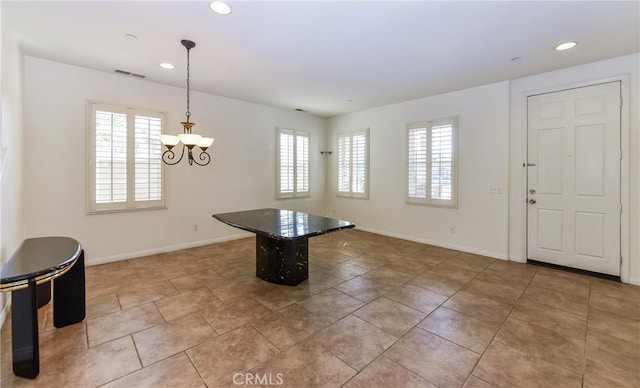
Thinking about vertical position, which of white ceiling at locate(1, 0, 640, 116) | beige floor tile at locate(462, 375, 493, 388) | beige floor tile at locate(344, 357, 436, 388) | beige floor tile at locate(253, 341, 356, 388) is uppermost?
white ceiling at locate(1, 0, 640, 116)

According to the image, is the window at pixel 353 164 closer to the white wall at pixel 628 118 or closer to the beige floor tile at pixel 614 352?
the white wall at pixel 628 118

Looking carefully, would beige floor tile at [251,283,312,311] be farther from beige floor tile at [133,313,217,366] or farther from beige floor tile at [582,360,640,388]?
beige floor tile at [582,360,640,388]

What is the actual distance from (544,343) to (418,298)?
42.2 inches

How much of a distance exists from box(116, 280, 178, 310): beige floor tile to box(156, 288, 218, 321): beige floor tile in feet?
0.48

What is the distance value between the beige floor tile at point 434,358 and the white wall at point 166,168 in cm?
405

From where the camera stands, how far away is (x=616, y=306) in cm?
278

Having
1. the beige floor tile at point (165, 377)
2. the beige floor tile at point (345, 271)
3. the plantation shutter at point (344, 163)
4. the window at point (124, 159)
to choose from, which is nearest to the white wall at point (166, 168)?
the window at point (124, 159)

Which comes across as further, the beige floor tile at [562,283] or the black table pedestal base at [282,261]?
the black table pedestal base at [282,261]

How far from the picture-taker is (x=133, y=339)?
2.22m

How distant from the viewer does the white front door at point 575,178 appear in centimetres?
347

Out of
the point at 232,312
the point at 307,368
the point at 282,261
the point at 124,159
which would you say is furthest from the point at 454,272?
the point at 124,159

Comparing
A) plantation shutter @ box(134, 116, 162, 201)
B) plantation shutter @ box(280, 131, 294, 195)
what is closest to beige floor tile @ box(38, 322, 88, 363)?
plantation shutter @ box(134, 116, 162, 201)

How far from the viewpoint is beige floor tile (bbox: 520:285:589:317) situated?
274 centimetres

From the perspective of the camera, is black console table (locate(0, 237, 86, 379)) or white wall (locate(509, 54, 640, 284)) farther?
white wall (locate(509, 54, 640, 284))
